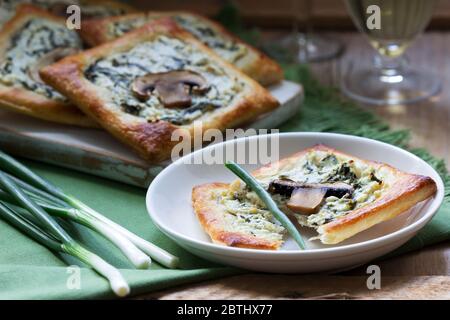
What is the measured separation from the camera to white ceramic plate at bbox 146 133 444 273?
5.63ft

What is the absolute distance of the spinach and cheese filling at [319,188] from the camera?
6.10 feet

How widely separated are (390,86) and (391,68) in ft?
0.25

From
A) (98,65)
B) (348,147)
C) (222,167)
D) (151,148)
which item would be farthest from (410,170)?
(98,65)

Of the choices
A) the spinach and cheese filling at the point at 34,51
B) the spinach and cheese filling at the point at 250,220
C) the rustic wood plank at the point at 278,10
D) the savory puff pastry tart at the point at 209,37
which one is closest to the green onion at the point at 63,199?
the spinach and cheese filling at the point at 250,220

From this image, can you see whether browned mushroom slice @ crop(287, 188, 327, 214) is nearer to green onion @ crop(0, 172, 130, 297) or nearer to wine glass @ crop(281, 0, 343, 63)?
green onion @ crop(0, 172, 130, 297)

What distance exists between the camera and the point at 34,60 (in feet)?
8.81

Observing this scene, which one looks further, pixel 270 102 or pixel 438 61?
pixel 438 61

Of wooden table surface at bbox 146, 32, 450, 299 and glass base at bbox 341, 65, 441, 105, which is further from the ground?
wooden table surface at bbox 146, 32, 450, 299

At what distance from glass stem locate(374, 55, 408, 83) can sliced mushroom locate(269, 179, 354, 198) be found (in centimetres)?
108

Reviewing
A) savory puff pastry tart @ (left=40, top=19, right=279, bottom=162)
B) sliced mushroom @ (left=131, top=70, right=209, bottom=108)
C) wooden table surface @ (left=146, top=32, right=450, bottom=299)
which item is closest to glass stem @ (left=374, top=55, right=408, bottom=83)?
savory puff pastry tart @ (left=40, top=19, right=279, bottom=162)
